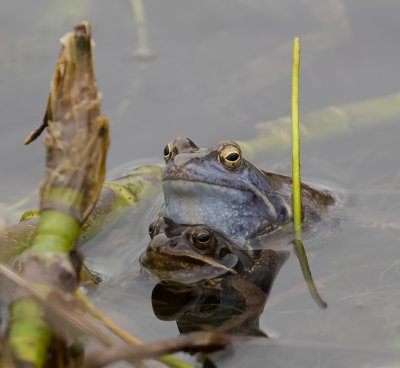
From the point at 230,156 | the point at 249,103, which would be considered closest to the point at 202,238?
the point at 230,156

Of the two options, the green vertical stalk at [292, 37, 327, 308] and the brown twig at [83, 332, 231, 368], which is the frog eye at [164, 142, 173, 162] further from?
the brown twig at [83, 332, 231, 368]

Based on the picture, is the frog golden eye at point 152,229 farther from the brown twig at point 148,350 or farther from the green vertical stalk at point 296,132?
the brown twig at point 148,350

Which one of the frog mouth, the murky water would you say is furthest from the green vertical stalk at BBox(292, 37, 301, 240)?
the frog mouth

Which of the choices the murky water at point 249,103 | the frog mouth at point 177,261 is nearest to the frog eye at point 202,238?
the frog mouth at point 177,261

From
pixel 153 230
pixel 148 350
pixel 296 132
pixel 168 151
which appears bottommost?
pixel 148 350

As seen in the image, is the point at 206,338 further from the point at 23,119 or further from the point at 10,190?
the point at 23,119

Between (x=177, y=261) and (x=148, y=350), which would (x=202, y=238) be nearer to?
(x=177, y=261)

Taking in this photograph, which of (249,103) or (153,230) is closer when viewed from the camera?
(153,230)
